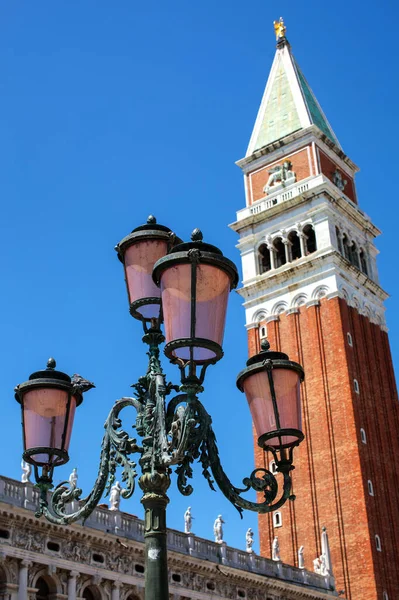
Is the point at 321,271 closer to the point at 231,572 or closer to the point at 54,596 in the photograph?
the point at 231,572

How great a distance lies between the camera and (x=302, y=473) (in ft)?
142

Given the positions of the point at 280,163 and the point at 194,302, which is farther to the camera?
the point at 280,163

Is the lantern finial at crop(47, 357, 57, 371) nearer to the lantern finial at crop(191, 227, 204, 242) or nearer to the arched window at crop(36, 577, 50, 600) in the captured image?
the lantern finial at crop(191, 227, 204, 242)

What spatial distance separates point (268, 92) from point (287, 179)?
8.51 m

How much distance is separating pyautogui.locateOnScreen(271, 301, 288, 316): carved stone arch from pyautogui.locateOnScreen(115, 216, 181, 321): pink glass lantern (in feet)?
129

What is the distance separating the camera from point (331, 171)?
52594 mm

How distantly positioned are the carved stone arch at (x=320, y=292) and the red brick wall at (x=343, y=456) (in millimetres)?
444

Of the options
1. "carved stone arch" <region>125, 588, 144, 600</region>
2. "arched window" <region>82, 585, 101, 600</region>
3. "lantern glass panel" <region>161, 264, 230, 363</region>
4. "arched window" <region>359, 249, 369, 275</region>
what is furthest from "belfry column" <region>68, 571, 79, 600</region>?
"arched window" <region>359, 249, 369, 275</region>

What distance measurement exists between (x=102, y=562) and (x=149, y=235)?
19107 millimetres

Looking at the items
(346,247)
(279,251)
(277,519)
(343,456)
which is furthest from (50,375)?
(346,247)

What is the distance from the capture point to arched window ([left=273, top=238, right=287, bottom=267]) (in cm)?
4979

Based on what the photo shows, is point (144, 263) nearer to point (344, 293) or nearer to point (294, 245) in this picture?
point (344, 293)

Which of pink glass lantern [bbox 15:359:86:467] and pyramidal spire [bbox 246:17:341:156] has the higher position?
pyramidal spire [bbox 246:17:341:156]

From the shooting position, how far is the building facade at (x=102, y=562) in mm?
22906
